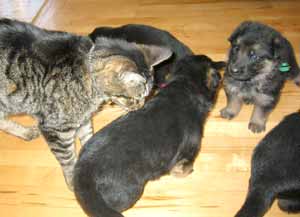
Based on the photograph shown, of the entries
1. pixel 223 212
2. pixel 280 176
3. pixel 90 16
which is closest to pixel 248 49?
pixel 280 176

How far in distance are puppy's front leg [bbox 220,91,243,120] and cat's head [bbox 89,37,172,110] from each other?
0.66 meters

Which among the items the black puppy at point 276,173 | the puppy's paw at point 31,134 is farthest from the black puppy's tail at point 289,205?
the puppy's paw at point 31,134

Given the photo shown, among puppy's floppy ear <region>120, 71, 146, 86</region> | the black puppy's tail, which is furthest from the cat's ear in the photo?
the black puppy's tail

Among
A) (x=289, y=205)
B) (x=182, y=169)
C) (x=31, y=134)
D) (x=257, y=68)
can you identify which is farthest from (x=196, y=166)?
(x=31, y=134)

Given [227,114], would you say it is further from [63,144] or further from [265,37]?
[63,144]

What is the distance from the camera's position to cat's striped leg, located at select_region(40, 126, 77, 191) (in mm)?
1795

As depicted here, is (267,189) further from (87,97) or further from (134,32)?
(134,32)

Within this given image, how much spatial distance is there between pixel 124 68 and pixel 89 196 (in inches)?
24.5

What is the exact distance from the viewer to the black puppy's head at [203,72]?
190 centimetres

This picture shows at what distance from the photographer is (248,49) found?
1986 mm

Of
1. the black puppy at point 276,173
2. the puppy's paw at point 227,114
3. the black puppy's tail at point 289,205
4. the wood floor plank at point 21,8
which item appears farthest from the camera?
the wood floor plank at point 21,8

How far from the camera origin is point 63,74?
1.77 m

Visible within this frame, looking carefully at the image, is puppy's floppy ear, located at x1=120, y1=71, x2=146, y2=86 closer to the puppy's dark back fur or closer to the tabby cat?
the tabby cat

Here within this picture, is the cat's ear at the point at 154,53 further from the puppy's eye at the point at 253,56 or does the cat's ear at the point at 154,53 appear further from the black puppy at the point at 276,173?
the black puppy at the point at 276,173
